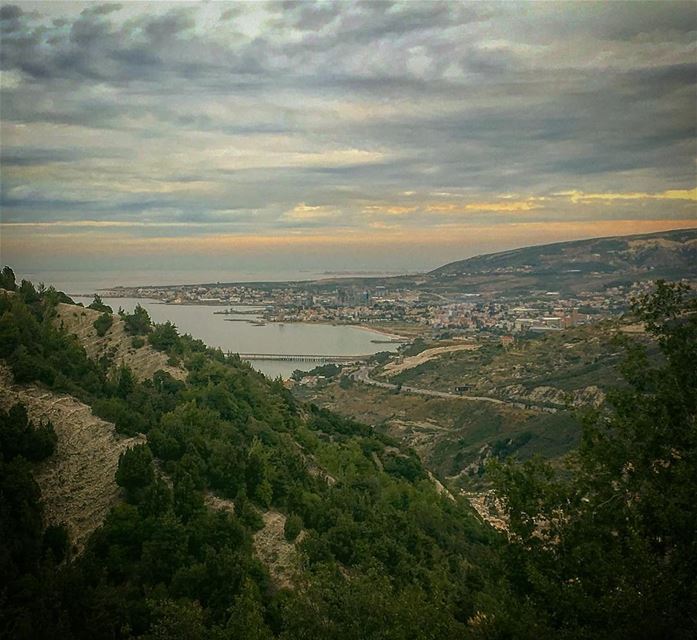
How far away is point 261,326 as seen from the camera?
66.7m

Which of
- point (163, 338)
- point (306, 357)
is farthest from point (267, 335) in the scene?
point (163, 338)

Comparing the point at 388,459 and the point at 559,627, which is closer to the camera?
the point at 559,627

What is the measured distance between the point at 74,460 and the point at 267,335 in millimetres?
52672

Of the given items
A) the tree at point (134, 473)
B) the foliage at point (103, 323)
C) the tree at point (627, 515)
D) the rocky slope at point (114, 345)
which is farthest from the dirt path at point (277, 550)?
the foliage at point (103, 323)

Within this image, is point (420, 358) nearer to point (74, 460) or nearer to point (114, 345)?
point (114, 345)

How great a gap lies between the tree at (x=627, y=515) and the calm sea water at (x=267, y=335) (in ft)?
135

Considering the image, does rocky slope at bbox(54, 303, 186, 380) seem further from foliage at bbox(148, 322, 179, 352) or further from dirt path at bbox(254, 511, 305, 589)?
dirt path at bbox(254, 511, 305, 589)

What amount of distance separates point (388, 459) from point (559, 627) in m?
12.8

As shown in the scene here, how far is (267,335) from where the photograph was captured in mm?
62750

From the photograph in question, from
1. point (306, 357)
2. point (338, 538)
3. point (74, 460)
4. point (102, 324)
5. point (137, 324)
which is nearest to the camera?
point (74, 460)

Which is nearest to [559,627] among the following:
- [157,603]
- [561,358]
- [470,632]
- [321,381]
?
[470,632]

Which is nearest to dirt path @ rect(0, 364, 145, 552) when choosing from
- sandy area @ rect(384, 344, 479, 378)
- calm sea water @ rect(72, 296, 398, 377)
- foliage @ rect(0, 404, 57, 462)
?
foliage @ rect(0, 404, 57, 462)

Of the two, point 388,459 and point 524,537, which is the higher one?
point 524,537

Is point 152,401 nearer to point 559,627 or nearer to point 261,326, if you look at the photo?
point 559,627
